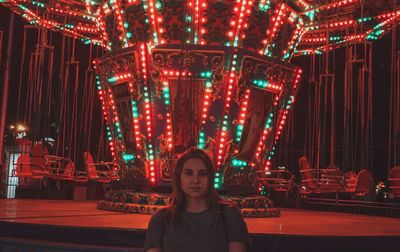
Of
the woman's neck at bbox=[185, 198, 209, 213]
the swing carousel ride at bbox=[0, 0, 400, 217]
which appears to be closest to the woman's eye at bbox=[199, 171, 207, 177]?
the woman's neck at bbox=[185, 198, 209, 213]

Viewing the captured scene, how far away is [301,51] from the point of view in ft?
33.8

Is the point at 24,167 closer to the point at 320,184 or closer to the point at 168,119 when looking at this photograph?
the point at 168,119

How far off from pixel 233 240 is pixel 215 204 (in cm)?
19

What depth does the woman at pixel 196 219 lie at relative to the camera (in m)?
2.54

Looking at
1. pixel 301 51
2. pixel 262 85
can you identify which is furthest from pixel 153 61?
pixel 301 51

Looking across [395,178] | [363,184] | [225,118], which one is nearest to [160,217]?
[225,118]

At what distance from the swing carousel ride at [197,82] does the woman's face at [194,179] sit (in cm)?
418

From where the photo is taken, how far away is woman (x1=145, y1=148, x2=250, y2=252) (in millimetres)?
2543

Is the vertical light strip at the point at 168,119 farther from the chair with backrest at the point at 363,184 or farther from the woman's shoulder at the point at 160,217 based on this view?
the woman's shoulder at the point at 160,217

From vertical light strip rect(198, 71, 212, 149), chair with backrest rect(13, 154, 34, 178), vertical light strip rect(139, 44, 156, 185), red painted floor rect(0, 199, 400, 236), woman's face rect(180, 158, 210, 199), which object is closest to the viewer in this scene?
woman's face rect(180, 158, 210, 199)

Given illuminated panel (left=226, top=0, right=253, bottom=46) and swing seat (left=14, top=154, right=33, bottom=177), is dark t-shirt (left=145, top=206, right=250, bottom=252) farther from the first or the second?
swing seat (left=14, top=154, right=33, bottom=177)

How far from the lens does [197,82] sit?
7.10m

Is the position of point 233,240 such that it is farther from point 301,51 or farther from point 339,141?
point 339,141

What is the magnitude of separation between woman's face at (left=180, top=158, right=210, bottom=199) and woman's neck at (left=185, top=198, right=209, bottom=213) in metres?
0.02
